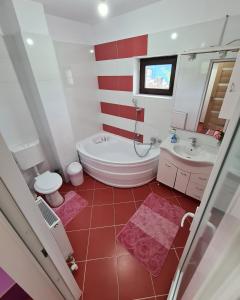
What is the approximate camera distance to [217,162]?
54cm

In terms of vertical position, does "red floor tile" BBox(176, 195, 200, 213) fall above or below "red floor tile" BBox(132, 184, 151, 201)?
below

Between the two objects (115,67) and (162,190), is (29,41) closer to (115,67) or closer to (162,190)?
(115,67)

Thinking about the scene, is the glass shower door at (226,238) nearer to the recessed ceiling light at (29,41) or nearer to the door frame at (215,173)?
the door frame at (215,173)

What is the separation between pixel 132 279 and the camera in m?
1.40

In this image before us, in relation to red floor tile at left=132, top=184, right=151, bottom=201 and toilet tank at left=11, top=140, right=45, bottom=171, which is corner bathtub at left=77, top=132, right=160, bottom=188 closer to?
red floor tile at left=132, top=184, right=151, bottom=201

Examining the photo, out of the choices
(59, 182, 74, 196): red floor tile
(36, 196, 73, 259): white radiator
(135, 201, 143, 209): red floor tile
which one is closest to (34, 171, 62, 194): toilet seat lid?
(59, 182, 74, 196): red floor tile

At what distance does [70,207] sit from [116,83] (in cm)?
220

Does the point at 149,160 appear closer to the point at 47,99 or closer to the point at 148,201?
the point at 148,201

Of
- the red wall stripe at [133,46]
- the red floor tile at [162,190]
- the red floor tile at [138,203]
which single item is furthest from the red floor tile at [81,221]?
the red wall stripe at [133,46]

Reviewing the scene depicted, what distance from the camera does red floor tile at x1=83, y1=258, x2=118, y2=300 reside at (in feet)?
4.29

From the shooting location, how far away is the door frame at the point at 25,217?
0.55 meters

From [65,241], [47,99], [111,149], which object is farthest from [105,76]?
[65,241]

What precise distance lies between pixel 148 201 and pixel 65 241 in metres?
1.22

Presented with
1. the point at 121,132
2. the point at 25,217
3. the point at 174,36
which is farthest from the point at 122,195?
the point at 174,36
